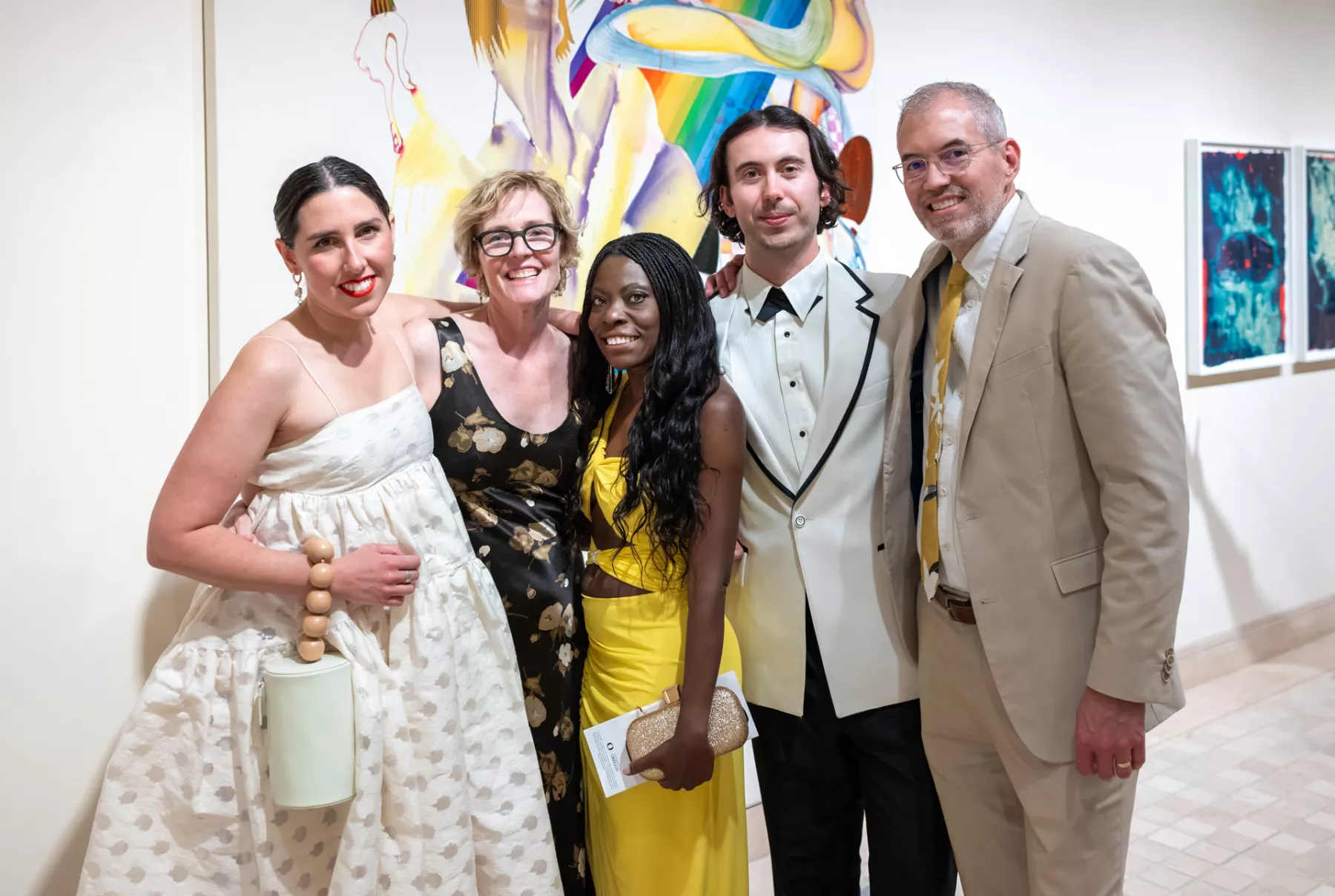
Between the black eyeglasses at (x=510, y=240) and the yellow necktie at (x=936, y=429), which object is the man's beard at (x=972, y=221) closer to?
the yellow necktie at (x=936, y=429)

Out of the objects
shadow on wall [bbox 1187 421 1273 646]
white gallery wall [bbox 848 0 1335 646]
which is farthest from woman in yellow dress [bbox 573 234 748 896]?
shadow on wall [bbox 1187 421 1273 646]

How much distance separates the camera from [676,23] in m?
2.92

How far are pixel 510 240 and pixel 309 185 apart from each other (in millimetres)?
440

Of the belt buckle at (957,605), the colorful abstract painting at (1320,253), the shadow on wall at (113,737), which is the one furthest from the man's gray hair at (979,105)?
the colorful abstract painting at (1320,253)

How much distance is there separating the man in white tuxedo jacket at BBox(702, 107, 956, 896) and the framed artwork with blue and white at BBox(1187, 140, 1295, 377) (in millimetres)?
2927

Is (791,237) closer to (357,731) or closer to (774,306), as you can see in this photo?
(774,306)

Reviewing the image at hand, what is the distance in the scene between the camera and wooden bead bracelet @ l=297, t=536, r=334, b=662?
172 cm

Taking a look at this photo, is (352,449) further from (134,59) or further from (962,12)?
(962,12)

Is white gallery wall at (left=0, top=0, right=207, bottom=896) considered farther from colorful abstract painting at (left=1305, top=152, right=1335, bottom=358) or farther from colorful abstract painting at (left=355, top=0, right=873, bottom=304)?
colorful abstract painting at (left=1305, top=152, right=1335, bottom=358)

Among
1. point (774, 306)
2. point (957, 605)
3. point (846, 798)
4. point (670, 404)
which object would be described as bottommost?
point (846, 798)

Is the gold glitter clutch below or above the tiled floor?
above

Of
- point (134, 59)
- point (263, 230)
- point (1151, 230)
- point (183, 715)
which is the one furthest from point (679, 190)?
point (1151, 230)

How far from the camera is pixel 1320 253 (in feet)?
16.4

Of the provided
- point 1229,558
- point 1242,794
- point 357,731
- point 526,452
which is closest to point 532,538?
point 526,452
